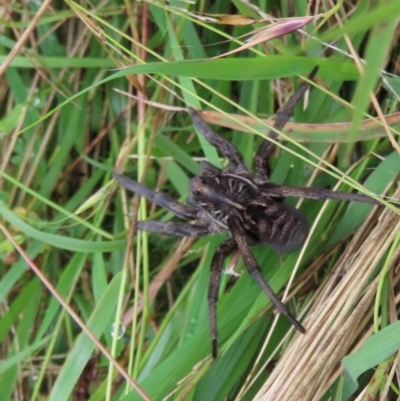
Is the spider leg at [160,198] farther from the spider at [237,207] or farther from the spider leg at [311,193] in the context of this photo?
the spider leg at [311,193]

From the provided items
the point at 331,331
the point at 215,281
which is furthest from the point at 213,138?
the point at 331,331

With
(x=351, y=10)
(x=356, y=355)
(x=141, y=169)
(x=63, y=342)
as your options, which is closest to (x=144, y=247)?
(x=141, y=169)

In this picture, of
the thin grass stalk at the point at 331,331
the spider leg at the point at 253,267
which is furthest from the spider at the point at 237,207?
the thin grass stalk at the point at 331,331

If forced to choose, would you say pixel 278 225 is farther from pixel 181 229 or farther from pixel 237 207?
pixel 181 229

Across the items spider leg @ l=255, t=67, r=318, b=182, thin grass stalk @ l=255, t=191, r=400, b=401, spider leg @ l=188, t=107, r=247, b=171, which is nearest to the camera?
thin grass stalk @ l=255, t=191, r=400, b=401

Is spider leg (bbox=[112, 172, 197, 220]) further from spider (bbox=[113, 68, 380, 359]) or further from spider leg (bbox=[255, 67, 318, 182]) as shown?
spider leg (bbox=[255, 67, 318, 182])

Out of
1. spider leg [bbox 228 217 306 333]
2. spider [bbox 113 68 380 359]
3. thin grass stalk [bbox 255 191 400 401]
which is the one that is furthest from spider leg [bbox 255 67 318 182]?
thin grass stalk [bbox 255 191 400 401]
